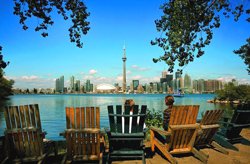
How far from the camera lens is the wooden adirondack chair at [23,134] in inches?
194

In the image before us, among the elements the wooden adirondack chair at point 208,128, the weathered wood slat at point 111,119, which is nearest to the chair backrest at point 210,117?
the wooden adirondack chair at point 208,128

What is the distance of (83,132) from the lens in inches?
199

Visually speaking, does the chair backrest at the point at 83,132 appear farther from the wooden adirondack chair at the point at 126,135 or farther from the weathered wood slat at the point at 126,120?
the weathered wood slat at the point at 126,120

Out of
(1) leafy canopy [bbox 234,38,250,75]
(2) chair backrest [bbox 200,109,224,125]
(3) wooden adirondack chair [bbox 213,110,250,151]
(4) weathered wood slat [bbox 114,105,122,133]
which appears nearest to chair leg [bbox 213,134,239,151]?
(3) wooden adirondack chair [bbox 213,110,250,151]

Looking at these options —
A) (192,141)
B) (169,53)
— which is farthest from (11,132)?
(169,53)

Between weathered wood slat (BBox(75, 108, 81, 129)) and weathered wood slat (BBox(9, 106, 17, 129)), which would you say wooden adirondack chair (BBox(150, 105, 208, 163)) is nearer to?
weathered wood slat (BBox(75, 108, 81, 129))

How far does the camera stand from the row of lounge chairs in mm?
4984

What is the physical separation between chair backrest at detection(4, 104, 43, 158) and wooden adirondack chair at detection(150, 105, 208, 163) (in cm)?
277

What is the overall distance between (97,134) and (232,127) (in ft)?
13.2

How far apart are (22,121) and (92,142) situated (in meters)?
1.49

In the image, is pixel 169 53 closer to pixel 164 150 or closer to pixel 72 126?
pixel 164 150

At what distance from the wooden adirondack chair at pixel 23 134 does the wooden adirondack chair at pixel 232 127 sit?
4.95 metres

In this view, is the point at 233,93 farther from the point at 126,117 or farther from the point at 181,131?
the point at 126,117

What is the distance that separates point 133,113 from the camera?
540 cm
